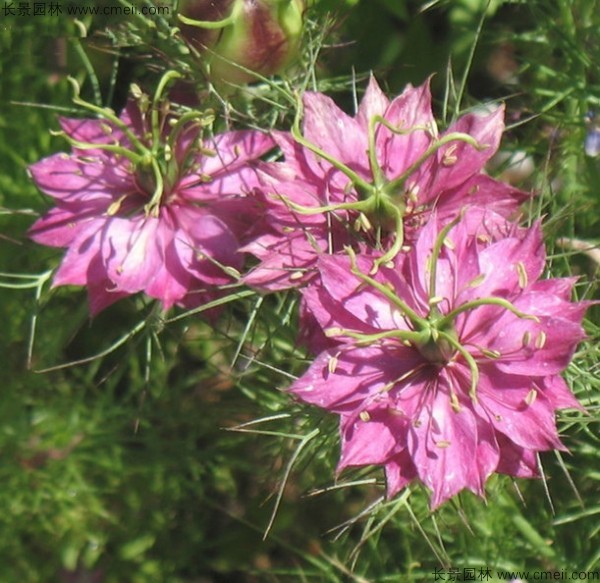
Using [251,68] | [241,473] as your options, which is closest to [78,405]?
[241,473]

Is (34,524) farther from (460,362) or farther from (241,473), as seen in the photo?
(460,362)

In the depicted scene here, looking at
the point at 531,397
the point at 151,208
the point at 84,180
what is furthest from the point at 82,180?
the point at 531,397

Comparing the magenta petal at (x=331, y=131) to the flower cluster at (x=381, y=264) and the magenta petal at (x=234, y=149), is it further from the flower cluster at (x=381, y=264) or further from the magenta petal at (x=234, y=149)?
the magenta petal at (x=234, y=149)

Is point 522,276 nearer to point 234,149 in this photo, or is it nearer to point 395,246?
point 395,246

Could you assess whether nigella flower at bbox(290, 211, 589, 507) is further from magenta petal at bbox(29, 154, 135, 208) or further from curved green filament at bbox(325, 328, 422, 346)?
magenta petal at bbox(29, 154, 135, 208)

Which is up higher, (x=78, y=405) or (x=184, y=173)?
(x=184, y=173)
